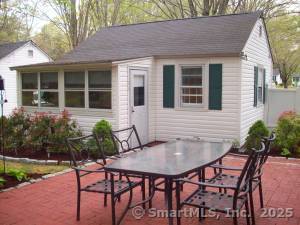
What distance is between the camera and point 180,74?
1002 centimetres

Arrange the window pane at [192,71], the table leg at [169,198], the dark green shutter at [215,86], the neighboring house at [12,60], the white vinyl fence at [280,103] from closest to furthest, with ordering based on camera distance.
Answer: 1. the table leg at [169,198]
2. the dark green shutter at [215,86]
3. the window pane at [192,71]
4. the white vinyl fence at [280,103]
5. the neighboring house at [12,60]

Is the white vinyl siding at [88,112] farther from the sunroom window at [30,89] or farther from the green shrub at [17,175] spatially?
the green shrub at [17,175]

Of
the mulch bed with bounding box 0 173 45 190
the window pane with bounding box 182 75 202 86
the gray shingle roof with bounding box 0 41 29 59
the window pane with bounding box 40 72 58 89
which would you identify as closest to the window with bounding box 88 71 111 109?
the window pane with bounding box 40 72 58 89

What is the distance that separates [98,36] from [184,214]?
10.3 m

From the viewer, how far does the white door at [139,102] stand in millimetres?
9422

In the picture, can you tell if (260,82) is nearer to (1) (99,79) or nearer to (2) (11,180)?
(1) (99,79)

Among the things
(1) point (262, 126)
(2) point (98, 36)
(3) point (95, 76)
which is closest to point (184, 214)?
(1) point (262, 126)

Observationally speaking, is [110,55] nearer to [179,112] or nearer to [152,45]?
[152,45]

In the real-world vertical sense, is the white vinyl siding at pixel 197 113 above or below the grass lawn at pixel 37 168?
above

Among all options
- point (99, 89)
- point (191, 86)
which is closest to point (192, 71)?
point (191, 86)

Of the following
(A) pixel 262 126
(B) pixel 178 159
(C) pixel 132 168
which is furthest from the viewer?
(A) pixel 262 126

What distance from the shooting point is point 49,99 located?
10.4 m

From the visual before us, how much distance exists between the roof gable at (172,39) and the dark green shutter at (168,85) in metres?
0.46

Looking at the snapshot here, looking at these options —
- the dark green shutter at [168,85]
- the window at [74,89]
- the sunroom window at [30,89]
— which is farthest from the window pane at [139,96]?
the sunroom window at [30,89]
